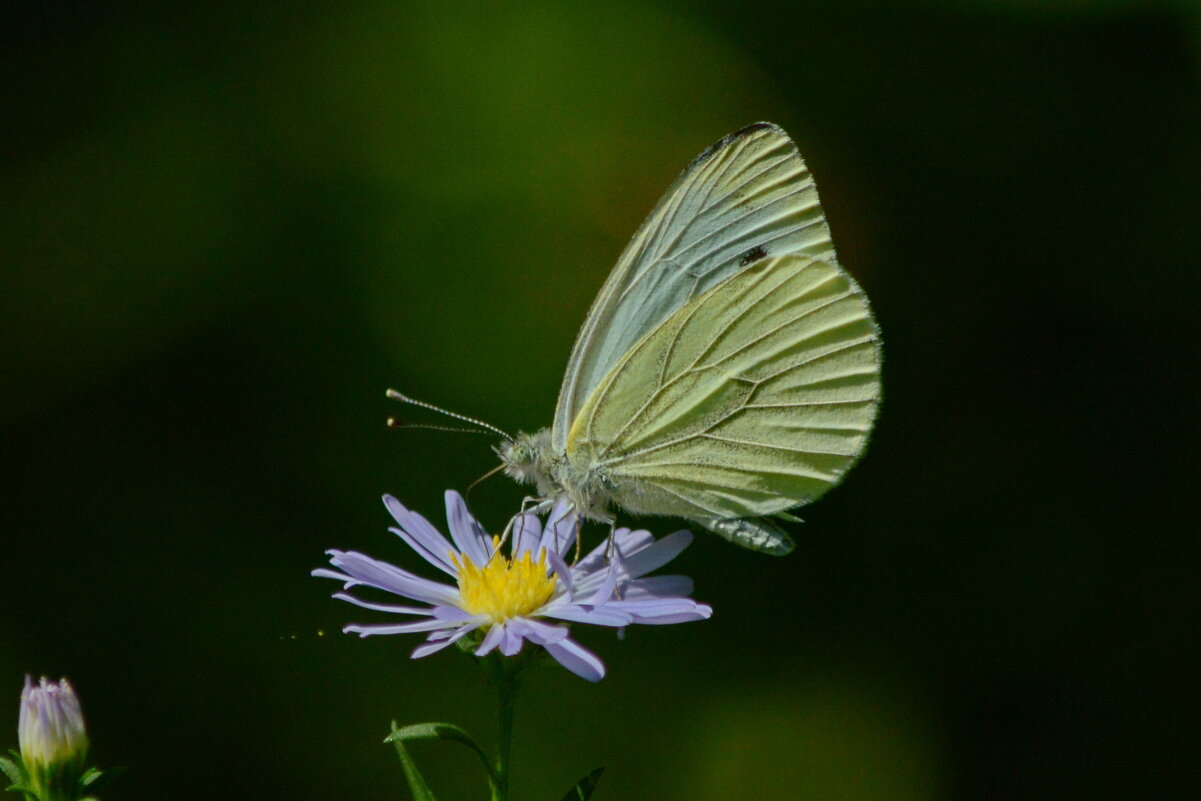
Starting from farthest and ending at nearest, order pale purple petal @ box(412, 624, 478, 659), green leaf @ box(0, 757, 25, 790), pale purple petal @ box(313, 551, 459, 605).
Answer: pale purple petal @ box(313, 551, 459, 605), pale purple petal @ box(412, 624, 478, 659), green leaf @ box(0, 757, 25, 790)

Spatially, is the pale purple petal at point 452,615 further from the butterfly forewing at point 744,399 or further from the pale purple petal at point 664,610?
the butterfly forewing at point 744,399

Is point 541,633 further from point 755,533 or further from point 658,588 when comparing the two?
point 755,533

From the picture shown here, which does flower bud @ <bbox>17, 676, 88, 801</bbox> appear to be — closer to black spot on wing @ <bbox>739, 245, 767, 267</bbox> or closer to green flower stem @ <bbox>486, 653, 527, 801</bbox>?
green flower stem @ <bbox>486, 653, 527, 801</bbox>

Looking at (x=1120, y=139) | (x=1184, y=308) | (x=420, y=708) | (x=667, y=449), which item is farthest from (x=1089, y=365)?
(x=420, y=708)

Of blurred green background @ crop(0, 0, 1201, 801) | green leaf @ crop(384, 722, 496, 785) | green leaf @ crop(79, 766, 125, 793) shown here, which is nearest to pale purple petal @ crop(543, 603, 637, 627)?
green leaf @ crop(384, 722, 496, 785)

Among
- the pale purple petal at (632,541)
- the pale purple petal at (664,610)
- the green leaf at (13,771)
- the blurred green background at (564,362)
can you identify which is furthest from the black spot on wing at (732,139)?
the green leaf at (13,771)

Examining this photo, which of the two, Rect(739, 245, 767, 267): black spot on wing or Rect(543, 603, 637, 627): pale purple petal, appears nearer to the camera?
Rect(543, 603, 637, 627): pale purple petal

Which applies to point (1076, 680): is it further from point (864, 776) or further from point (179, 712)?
point (179, 712)
